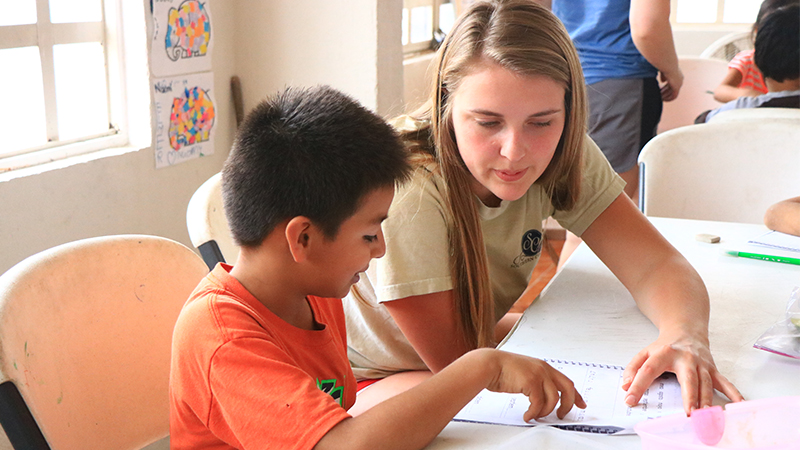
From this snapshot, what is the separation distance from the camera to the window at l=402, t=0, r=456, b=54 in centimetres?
382

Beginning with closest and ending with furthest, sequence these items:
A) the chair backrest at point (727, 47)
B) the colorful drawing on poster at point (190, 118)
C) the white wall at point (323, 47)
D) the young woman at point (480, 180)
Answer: the young woman at point (480, 180)
the colorful drawing on poster at point (190, 118)
the white wall at point (323, 47)
the chair backrest at point (727, 47)

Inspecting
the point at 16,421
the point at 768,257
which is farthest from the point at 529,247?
the point at 16,421

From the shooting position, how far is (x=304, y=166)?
2.60ft

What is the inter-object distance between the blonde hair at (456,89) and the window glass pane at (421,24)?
2.86 metres

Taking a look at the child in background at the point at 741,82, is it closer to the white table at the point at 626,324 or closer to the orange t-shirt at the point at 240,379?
the white table at the point at 626,324

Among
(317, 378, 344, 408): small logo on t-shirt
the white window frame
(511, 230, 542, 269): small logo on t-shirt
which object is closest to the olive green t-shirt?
(511, 230, 542, 269): small logo on t-shirt

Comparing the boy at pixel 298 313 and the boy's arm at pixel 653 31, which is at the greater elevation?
the boy's arm at pixel 653 31

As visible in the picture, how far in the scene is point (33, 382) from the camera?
32.8 inches

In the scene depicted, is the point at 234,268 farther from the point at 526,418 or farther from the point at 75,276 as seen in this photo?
the point at 526,418

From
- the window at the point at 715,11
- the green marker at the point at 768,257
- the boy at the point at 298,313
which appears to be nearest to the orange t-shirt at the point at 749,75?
the green marker at the point at 768,257

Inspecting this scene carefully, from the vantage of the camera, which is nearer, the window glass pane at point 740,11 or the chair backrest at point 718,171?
the chair backrest at point 718,171

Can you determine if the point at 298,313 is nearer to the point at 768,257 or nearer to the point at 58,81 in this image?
the point at 768,257

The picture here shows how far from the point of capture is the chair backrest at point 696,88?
321cm

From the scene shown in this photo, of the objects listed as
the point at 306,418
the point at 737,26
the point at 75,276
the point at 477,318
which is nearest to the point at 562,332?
the point at 477,318
